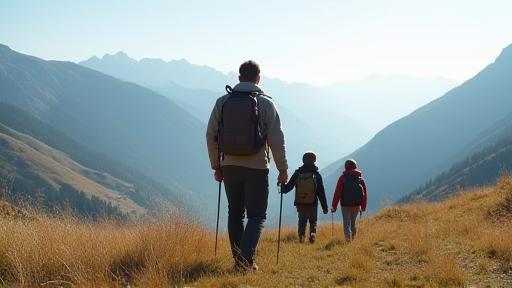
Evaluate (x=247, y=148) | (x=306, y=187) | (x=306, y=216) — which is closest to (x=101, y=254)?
(x=247, y=148)

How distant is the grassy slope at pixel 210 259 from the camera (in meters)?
5.75

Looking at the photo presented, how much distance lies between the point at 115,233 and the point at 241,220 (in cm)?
241

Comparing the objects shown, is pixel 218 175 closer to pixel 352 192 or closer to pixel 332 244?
pixel 332 244

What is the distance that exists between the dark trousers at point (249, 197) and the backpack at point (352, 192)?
517 cm

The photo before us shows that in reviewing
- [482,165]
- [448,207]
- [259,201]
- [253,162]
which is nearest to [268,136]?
[253,162]

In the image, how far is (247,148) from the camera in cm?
630

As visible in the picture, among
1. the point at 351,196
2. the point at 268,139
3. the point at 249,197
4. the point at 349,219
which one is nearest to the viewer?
the point at 268,139

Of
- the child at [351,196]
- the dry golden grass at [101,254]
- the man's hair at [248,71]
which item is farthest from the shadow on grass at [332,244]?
the man's hair at [248,71]

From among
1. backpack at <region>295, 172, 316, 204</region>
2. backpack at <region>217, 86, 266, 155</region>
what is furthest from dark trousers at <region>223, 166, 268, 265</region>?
backpack at <region>295, 172, 316, 204</region>

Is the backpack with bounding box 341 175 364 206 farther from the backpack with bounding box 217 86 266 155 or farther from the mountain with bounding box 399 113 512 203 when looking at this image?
the mountain with bounding box 399 113 512 203

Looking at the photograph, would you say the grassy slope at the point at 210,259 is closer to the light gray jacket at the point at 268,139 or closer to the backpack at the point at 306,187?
the light gray jacket at the point at 268,139

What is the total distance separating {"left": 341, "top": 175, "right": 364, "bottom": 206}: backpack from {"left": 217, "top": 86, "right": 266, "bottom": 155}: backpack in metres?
5.58

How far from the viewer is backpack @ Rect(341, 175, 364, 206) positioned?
1147 centimetres

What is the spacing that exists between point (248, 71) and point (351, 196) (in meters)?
5.72
